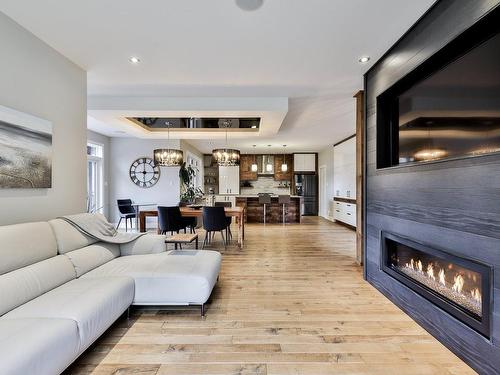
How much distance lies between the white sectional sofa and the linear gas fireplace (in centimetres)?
192

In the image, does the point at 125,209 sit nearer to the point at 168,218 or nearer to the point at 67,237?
the point at 168,218

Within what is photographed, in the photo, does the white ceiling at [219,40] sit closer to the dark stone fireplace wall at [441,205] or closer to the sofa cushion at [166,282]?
the dark stone fireplace wall at [441,205]

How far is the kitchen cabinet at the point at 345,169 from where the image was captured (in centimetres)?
697

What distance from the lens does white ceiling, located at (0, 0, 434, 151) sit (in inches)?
84.0

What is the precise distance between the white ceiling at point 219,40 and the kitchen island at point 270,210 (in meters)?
4.98

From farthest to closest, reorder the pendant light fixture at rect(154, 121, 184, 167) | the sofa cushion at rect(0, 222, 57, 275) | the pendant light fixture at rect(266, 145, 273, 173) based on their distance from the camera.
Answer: the pendant light fixture at rect(266, 145, 273, 173) → the pendant light fixture at rect(154, 121, 184, 167) → the sofa cushion at rect(0, 222, 57, 275)

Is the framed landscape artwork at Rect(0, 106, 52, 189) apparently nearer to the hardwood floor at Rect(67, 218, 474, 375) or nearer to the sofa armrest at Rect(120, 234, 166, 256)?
the sofa armrest at Rect(120, 234, 166, 256)

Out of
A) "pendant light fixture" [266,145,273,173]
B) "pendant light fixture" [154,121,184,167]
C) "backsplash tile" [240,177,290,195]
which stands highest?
"pendant light fixture" [266,145,273,173]

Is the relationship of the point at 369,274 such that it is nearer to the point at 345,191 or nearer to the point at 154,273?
the point at 154,273

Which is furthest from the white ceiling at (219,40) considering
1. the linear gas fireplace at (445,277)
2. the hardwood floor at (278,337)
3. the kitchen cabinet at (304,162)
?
the kitchen cabinet at (304,162)

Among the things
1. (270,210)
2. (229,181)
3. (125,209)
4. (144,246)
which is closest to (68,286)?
Result: (144,246)

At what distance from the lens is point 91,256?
260cm

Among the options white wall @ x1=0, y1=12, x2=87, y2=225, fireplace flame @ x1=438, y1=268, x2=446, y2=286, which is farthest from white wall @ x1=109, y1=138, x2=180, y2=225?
fireplace flame @ x1=438, y1=268, x2=446, y2=286

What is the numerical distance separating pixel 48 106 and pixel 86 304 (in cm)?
215
